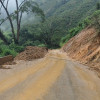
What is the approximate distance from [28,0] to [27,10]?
159 centimetres

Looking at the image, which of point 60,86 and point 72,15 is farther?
point 72,15

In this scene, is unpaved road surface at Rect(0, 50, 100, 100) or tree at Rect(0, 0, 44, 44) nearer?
unpaved road surface at Rect(0, 50, 100, 100)

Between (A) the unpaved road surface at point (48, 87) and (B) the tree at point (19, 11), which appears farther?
(B) the tree at point (19, 11)

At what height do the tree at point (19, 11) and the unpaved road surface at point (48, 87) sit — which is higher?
the tree at point (19, 11)

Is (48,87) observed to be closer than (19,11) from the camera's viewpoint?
Yes

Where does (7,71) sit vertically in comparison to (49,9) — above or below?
below

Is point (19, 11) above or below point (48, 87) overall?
above

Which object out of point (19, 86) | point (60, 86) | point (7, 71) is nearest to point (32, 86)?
point (19, 86)

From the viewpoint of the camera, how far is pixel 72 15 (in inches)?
2913

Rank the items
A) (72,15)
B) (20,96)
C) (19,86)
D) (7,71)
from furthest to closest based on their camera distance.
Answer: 1. (72,15)
2. (7,71)
3. (19,86)
4. (20,96)

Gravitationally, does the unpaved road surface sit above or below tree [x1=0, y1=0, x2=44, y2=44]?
below

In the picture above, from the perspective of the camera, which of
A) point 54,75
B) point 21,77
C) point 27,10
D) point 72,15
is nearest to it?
point 21,77

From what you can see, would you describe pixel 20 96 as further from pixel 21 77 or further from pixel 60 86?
pixel 21 77

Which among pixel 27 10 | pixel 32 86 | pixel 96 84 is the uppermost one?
pixel 27 10
